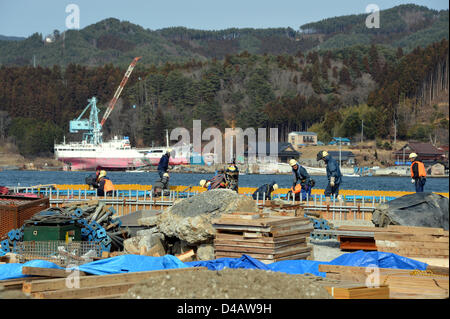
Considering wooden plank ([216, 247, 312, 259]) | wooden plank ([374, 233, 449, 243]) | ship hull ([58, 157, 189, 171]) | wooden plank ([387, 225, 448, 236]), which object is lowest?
ship hull ([58, 157, 189, 171])

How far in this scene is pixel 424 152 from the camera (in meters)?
97.1

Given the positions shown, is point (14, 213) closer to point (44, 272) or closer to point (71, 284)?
point (44, 272)

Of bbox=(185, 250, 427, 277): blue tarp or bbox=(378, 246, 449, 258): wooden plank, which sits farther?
bbox=(378, 246, 449, 258): wooden plank

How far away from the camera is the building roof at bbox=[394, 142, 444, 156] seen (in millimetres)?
97188

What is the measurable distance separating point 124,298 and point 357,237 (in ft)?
23.5

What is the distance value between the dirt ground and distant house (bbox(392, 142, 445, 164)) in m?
93.5

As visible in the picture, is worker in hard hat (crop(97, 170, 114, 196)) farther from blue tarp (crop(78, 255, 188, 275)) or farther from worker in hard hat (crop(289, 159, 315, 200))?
blue tarp (crop(78, 255, 188, 275))

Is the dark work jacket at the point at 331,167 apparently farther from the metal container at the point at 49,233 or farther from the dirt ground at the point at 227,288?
the dirt ground at the point at 227,288

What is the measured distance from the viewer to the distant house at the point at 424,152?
97.2 m

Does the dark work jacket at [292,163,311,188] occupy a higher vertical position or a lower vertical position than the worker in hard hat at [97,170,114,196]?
higher

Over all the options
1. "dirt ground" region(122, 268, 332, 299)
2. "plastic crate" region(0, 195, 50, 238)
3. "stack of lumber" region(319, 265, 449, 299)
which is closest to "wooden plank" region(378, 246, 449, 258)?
"stack of lumber" region(319, 265, 449, 299)

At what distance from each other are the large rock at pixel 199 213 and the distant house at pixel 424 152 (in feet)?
288

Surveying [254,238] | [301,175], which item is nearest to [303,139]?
[301,175]

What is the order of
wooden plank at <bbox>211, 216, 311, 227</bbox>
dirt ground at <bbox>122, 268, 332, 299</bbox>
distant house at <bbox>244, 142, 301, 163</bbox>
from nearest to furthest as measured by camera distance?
dirt ground at <bbox>122, 268, 332, 299</bbox>
wooden plank at <bbox>211, 216, 311, 227</bbox>
distant house at <bbox>244, 142, 301, 163</bbox>
